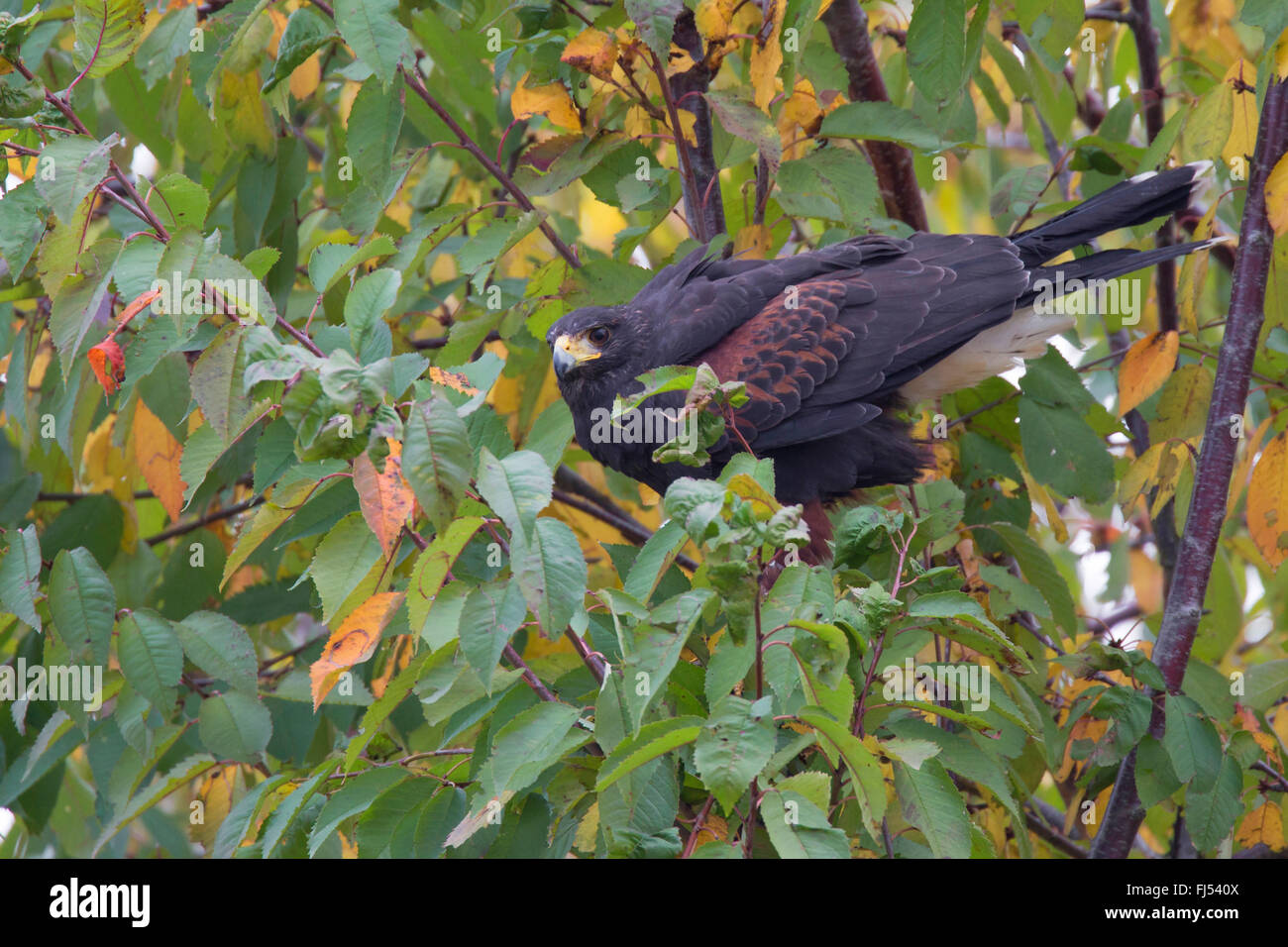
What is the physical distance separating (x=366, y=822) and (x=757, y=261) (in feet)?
8.42

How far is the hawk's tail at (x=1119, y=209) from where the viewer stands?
3.97 meters

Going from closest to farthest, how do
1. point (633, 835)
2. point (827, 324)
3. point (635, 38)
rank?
point (633, 835) → point (635, 38) → point (827, 324)

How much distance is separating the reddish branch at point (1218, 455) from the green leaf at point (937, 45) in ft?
3.17

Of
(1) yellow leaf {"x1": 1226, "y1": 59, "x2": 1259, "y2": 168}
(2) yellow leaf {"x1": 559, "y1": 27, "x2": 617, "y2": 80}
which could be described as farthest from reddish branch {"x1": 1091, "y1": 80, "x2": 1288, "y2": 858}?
(2) yellow leaf {"x1": 559, "y1": 27, "x2": 617, "y2": 80}

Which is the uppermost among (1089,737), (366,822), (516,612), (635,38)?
(635,38)

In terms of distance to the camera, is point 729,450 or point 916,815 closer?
point 916,815

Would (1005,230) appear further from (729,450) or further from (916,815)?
(916,815)

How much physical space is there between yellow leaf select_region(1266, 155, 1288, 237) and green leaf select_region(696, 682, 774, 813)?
2.10m

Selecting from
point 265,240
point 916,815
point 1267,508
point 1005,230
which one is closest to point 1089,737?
point 1267,508

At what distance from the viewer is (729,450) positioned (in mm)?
4066

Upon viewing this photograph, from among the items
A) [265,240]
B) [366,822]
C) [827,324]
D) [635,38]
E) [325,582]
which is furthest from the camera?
[827,324]

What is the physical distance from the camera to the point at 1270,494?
3.44 m

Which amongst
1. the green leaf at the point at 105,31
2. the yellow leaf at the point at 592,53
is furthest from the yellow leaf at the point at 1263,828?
the green leaf at the point at 105,31

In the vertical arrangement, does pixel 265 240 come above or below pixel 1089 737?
above
